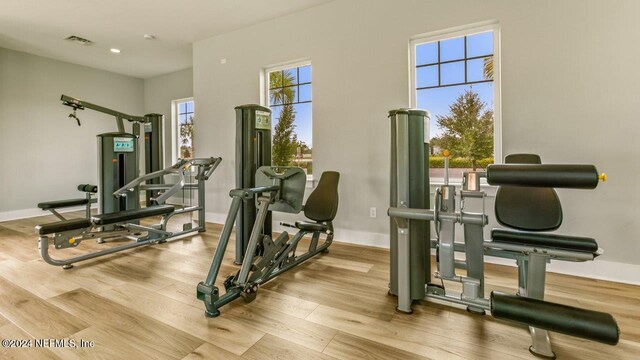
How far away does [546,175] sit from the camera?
4.19 ft

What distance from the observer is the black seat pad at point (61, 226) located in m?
2.69

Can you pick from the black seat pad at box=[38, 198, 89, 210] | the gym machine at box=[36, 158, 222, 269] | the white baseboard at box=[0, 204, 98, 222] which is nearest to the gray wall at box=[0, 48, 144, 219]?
the white baseboard at box=[0, 204, 98, 222]

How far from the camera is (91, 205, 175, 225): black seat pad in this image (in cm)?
298

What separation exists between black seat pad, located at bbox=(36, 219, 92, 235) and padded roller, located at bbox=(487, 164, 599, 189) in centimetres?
356

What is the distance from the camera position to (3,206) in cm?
514

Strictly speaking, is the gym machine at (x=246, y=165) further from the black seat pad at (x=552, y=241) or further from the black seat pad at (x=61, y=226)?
the black seat pad at (x=552, y=241)

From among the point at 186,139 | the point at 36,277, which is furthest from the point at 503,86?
the point at 186,139

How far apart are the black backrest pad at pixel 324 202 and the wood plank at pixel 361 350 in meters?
1.39

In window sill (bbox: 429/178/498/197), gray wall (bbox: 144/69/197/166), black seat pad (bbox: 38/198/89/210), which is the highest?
gray wall (bbox: 144/69/197/166)

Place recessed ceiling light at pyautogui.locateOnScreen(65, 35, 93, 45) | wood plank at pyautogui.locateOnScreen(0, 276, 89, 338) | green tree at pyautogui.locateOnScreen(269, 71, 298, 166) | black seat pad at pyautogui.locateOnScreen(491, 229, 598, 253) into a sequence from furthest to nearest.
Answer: recessed ceiling light at pyautogui.locateOnScreen(65, 35, 93, 45)
green tree at pyautogui.locateOnScreen(269, 71, 298, 166)
wood plank at pyautogui.locateOnScreen(0, 276, 89, 338)
black seat pad at pyautogui.locateOnScreen(491, 229, 598, 253)

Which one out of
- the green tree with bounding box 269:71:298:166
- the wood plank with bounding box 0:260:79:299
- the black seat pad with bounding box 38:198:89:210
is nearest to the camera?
the wood plank with bounding box 0:260:79:299

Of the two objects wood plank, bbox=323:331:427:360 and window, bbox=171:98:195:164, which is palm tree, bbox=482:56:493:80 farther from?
window, bbox=171:98:195:164

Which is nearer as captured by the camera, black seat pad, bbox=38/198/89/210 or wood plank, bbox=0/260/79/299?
wood plank, bbox=0/260/79/299

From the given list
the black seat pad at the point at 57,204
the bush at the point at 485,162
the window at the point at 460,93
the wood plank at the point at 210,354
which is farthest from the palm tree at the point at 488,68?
the black seat pad at the point at 57,204
